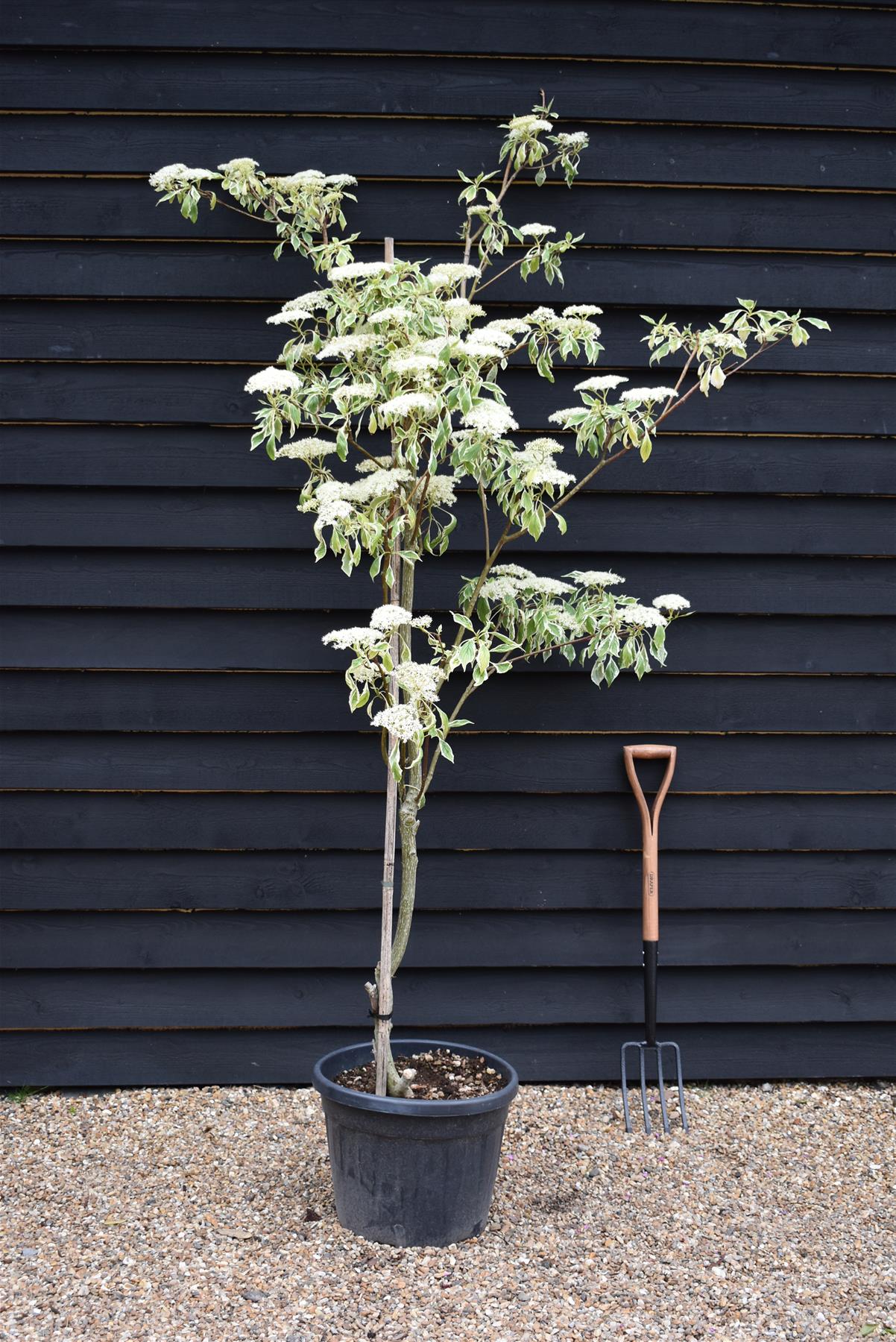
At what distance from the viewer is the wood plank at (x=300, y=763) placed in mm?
2533

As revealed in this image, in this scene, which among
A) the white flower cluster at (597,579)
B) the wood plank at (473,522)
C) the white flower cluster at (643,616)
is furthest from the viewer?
the wood plank at (473,522)

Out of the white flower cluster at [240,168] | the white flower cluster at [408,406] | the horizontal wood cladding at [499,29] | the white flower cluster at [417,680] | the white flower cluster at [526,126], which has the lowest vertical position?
the white flower cluster at [417,680]

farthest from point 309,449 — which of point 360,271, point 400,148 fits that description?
point 400,148

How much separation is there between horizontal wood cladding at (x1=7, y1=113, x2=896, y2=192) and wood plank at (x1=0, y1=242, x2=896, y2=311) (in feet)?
0.58

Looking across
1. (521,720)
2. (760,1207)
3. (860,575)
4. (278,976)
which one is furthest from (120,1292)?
(860,575)

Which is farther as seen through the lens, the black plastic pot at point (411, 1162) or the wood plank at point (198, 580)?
the wood plank at point (198, 580)

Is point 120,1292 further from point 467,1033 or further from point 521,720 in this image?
point 521,720

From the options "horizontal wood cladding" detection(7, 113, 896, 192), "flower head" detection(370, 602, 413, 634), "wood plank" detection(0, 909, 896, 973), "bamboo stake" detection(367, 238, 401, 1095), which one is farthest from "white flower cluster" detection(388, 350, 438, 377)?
"wood plank" detection(0, 909, 896, 973)

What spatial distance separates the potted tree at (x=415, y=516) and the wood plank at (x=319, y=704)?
0.28 metres

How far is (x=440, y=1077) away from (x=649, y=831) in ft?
2.46

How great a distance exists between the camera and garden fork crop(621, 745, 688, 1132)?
2414 millimetres

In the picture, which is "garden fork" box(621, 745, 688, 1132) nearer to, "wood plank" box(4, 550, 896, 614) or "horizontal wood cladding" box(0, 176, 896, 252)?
"wood plank" box(4, 550, 896, 614)

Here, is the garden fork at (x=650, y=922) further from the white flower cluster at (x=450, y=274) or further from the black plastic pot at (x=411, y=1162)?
the white flower cluster at (x=450, y=274)

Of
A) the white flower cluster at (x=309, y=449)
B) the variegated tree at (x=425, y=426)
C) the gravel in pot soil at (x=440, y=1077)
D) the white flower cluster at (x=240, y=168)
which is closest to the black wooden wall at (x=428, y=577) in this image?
the variegated tree at (x=425, y=426)
